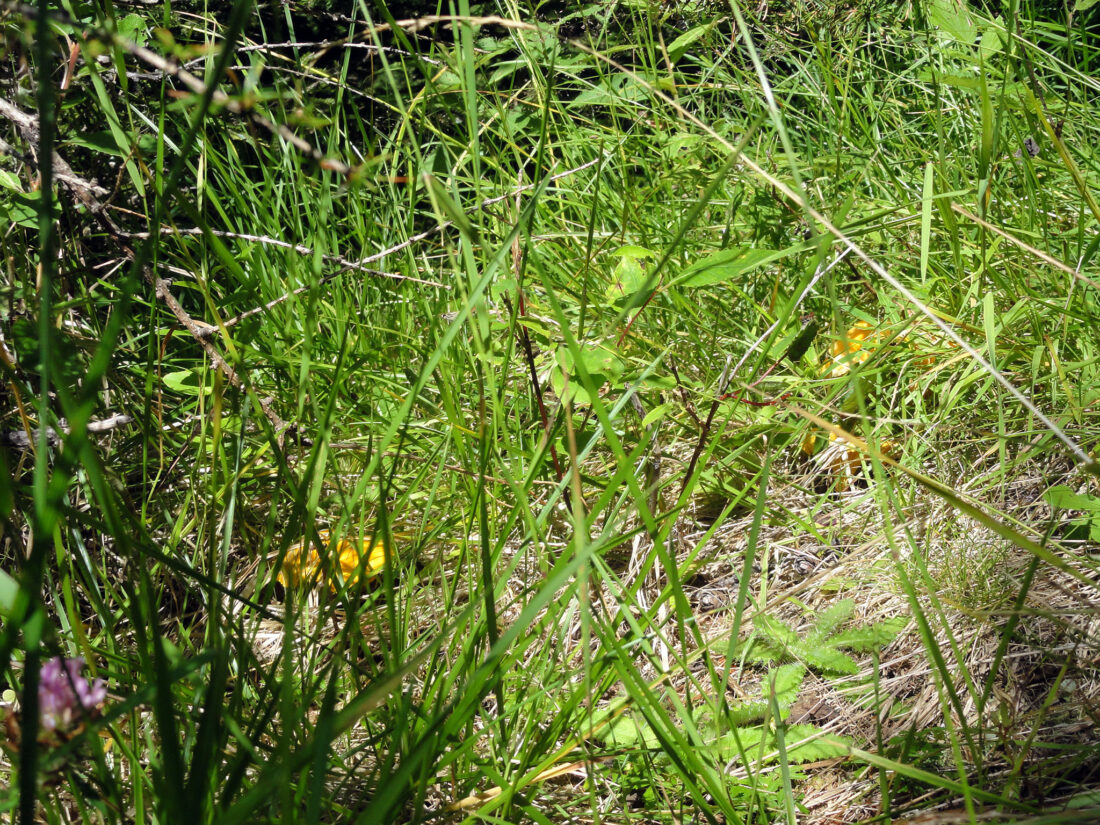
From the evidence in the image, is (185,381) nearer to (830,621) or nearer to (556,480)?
(556,480)

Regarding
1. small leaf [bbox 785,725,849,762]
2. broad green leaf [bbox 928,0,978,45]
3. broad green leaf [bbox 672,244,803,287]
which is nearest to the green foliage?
small leaf [bbox 785,725,849,762]

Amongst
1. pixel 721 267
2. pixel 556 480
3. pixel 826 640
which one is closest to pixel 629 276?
pixel 721 267

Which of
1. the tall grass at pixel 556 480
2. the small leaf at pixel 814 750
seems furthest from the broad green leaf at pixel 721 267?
the small leaf at pixel 814 750

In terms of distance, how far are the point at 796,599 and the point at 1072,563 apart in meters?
0.37

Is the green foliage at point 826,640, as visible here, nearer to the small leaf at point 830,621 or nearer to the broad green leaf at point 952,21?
the small leaf at point 830,621

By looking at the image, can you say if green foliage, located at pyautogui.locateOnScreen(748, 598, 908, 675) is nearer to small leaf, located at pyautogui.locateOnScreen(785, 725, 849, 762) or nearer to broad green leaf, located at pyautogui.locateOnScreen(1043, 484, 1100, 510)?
small leaf, located at pyautogui.locateOnScreen(785, 725, 849, 762)

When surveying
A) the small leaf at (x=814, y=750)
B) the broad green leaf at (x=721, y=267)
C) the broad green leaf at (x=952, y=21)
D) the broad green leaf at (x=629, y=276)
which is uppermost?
the broad green leaf at (x=952, y=21)

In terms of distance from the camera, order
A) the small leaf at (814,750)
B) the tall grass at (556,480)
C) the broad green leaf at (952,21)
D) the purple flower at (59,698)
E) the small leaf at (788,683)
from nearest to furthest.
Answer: the purple flower at (59,698)
the tall grass at (556,480)
the small leaf at (814,750)
the small leaf at (788,683)
the broad green leaf at (952,21)

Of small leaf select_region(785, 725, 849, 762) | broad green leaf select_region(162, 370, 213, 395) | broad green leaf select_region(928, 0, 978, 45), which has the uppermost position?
broad green leaf select_region(928, 0, 978, 45)

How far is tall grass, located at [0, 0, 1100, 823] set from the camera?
76 centimetres

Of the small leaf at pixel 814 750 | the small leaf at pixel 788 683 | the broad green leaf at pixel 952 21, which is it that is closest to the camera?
the small leaf at pixel 814 750

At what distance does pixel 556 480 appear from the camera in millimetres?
1352

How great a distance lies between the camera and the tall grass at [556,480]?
758mm

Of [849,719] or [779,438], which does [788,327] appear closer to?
[779,438]
